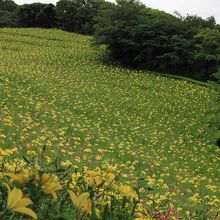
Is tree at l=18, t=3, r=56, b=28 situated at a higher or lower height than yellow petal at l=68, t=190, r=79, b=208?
higher

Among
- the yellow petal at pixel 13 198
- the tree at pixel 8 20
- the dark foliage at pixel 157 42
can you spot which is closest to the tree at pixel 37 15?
the tree at pixel 8 20

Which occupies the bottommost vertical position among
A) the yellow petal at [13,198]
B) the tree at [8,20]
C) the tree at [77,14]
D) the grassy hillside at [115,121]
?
the grassy hillside at [115,121]

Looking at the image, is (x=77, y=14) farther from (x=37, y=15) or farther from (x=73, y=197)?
(x=73, y=197)

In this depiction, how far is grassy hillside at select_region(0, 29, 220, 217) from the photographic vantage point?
9252 millimetres

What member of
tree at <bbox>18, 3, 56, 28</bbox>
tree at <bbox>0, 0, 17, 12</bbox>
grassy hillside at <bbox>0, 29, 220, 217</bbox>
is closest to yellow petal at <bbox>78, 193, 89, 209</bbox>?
grassy hillside at <bbox>0, 29, 220, 217</bbox>

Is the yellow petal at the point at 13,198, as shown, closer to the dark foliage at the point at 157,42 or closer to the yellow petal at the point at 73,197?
the yellow petal at the point at 73,197

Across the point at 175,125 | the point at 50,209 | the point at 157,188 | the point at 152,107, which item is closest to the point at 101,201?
the point at 50,209

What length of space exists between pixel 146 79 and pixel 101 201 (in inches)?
910

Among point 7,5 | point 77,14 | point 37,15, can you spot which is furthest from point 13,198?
point 7,5

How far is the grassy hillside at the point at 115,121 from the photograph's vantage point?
30.4ft

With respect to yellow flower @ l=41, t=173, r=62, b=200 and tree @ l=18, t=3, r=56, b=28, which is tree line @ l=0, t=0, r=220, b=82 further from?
tree @ l=18, t=3, r=56, b=28

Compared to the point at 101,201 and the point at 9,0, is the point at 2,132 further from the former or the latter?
the point at 9,0

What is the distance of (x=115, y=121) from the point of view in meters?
14.9

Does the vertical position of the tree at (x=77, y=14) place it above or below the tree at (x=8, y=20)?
above
